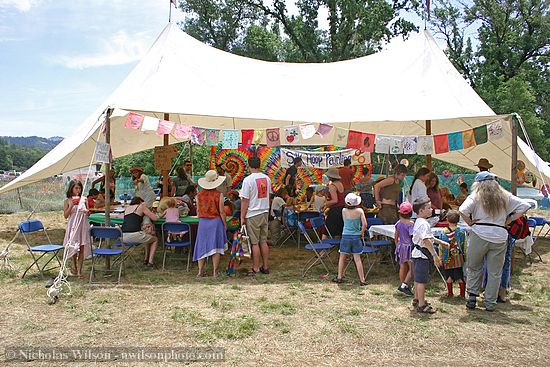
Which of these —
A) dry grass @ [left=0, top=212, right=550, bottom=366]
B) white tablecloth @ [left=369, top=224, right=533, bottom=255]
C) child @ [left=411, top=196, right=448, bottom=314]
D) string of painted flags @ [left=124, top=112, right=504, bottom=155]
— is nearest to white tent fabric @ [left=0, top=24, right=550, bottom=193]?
string of painted flags @ [left=124, top=112, right=504, bottom=155]

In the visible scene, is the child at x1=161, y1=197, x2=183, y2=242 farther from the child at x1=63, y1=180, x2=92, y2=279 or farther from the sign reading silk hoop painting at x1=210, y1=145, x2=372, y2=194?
the sign reading silk hoop painting at x1=210, y1=145, x2=372, y2=194

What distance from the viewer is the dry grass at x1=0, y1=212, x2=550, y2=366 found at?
3.30m

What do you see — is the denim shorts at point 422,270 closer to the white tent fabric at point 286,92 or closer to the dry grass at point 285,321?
the dry grass at point 285,321

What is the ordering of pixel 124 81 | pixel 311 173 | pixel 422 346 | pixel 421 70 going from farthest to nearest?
1. pixel 311 173
2. pixel 421 70
3. pixel 124 81
4. pixel 422 346

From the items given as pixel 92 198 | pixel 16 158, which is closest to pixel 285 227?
pixel 92 198

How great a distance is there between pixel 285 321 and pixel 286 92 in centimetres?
395

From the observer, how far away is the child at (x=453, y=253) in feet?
15.0

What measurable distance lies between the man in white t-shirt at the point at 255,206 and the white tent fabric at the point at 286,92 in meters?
0.95

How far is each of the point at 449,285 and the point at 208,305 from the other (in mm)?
2332

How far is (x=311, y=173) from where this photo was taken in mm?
13234

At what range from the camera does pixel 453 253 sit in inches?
180

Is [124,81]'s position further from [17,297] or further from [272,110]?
[17,297]

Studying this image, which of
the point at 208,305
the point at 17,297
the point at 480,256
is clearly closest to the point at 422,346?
the point at 480,256

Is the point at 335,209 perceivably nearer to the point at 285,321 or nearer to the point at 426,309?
the point at 426,309
